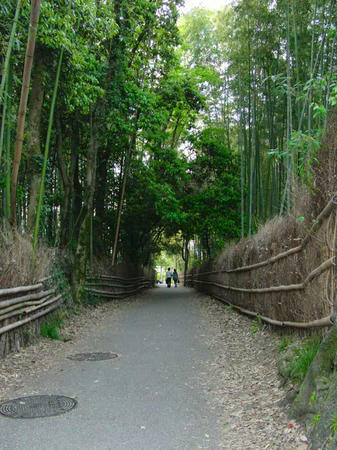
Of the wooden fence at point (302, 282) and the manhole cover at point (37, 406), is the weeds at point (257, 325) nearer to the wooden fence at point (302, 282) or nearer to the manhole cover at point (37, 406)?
the wooden fence at point (302, 282)

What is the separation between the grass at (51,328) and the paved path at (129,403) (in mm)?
480

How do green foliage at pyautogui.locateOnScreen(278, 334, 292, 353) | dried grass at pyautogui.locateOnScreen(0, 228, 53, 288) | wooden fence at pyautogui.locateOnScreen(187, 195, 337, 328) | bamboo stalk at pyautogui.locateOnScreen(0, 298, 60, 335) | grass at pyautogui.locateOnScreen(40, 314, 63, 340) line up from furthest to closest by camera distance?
grass at pyautogui.locateOnScreen(40, 314, 63, 340) < dried grass at pyautogui.locateOnScreen(0, 228, 53, 288) < bamboo stalk at pyautogui.locateOnScreen(0, 298, 60, 335) < green foliage at pyautogui.locateOnScreen(278, 334, 292, 353) < wooden fence at pyautogui.locateOnScreen(187, 195, 337, 328)

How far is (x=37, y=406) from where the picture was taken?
406 cm

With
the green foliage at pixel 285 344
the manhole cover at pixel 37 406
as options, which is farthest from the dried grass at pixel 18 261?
the green foliage at pixel 285 344

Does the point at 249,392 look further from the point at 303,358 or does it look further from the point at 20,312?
the point at 20,312

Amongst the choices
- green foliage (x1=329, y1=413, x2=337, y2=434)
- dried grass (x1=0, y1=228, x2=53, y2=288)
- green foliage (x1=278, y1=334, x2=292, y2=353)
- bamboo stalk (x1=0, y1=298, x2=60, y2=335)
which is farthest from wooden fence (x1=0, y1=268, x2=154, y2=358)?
green foliage (x1=329, y1=413, x2=337, y2=434)

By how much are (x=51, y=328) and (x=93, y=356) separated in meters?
1.51

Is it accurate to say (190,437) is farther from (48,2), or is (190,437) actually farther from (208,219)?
(208,219)

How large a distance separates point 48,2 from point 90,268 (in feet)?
22.5

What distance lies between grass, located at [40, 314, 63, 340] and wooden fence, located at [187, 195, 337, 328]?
3541 millimetres

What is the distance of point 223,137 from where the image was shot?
19.1 metres

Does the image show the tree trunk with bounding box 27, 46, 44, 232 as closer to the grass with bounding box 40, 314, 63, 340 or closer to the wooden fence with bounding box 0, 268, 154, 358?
the wooden fence with bounding box 0, 268, 154, 358

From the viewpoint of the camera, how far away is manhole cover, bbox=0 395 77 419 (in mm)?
3844

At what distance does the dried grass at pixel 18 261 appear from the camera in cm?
600
